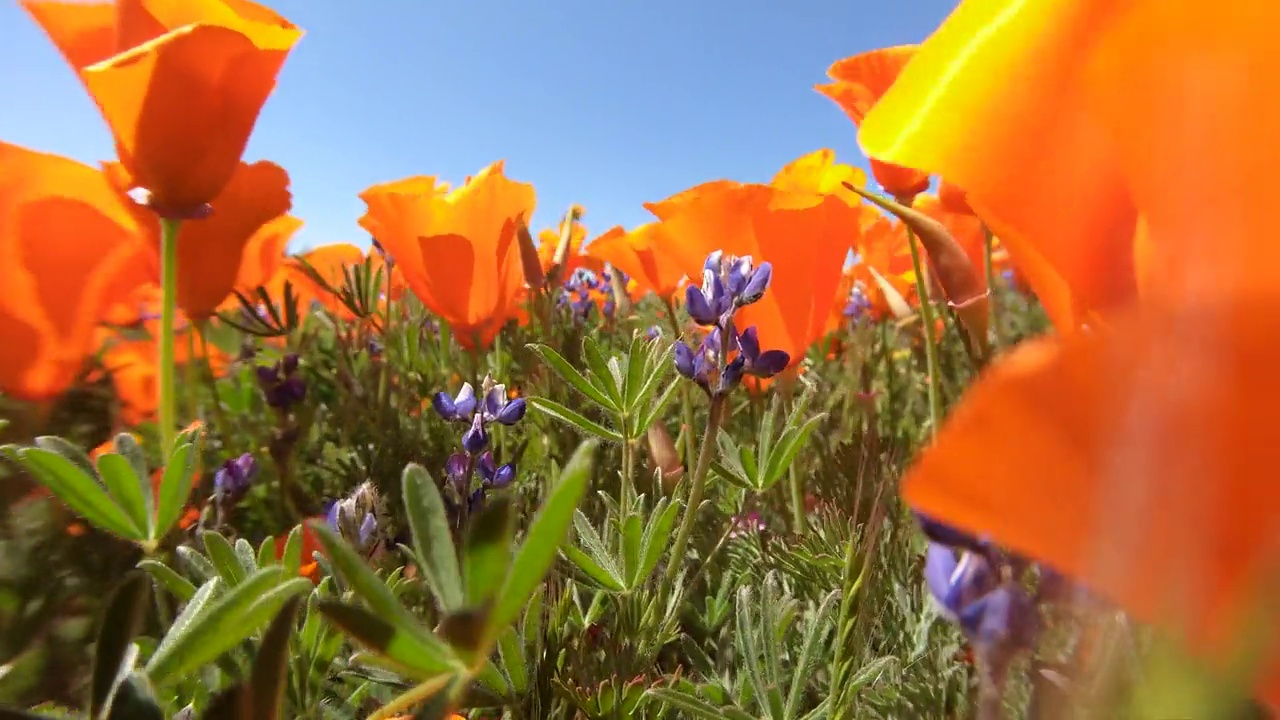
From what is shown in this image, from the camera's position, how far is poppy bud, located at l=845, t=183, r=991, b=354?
1.86ft

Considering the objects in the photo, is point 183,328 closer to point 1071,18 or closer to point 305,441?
point 305,441

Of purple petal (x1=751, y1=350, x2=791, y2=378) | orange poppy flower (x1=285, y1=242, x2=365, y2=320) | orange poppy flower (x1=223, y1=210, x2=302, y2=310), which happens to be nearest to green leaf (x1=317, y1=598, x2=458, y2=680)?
purple petal (x1=751, y1=350, x2=791, y2=378)

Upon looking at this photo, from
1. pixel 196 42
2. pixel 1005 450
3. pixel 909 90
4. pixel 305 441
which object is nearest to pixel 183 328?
pixel 305 441

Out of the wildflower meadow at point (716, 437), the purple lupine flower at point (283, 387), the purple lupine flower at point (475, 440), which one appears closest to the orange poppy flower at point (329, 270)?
the wildflower meadow at point (716, 437)

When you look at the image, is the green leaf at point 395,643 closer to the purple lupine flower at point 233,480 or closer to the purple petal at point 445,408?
the purple petal at point 445,408

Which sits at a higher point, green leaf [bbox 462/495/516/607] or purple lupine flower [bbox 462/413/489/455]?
Answer: green leaf [bbox 462/495/516/607]

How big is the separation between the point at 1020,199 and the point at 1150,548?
0.57ft

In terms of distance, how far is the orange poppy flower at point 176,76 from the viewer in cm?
73

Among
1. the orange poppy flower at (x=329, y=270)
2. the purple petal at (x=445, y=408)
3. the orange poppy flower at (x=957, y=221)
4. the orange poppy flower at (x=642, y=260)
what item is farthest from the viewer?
the orange poppy flower at (x=329, y=270)

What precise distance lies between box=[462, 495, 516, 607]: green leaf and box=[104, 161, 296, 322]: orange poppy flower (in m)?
0.84

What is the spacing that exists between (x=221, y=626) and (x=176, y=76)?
0.60m

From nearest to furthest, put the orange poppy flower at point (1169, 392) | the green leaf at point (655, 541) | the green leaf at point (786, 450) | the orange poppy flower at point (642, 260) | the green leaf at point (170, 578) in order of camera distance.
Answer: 1. the orange poppy flower at point (1169, 392)
2. the green leaf at point (170, 578)
3. the green leaf at point (655, 541)
4. the green leaf at point (786, 450)
5. the orange poppy flower at point (642, 260)

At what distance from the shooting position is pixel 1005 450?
20 cm

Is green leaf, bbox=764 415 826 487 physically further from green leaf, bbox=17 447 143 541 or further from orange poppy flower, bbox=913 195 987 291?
green leaf, bbox=17 447 143 541
